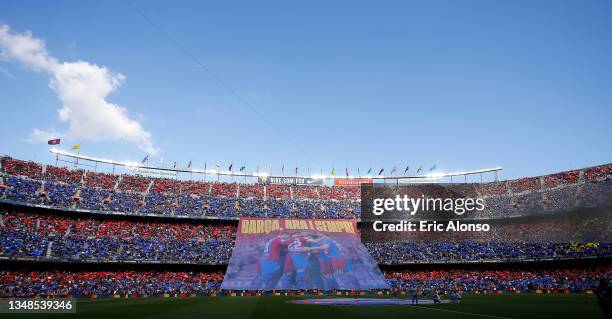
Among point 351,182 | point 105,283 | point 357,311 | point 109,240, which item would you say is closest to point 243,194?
point 351,182

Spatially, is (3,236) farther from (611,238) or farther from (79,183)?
(611,238)

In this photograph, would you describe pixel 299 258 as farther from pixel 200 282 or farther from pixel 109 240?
pixel 109 240

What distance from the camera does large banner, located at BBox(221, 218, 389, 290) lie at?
58969 millimetres

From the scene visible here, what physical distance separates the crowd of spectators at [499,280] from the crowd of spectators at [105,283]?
96.1 ft

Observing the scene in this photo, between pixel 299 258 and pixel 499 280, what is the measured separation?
3008cm

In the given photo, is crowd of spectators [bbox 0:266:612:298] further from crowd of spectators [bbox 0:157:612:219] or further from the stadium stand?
crowd of spectators [bbox 0:157:612:219]

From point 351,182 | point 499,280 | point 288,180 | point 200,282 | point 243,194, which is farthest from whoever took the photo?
point 351,182

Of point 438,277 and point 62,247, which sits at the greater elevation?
point 62,247

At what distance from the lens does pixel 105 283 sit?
5416cm

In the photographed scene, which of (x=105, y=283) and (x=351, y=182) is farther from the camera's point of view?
(x=351, y=182)

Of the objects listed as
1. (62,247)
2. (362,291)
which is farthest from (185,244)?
(362,291)

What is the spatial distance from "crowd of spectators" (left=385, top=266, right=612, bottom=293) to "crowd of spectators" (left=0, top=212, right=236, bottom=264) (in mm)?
29844

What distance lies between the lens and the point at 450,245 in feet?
228

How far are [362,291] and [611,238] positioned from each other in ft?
107
